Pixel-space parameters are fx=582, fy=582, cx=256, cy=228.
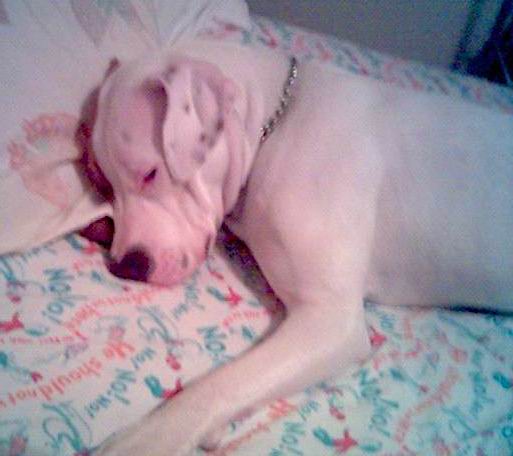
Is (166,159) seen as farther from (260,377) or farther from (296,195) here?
(260,377)

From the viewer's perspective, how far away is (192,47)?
1261 mm

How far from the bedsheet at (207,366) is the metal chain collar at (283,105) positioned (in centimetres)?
27

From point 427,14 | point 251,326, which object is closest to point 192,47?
point 251,326

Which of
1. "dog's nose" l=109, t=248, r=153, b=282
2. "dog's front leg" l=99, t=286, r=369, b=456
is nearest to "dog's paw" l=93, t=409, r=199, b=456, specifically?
"dog's front leg" l=99, t=286, r=369, b=456

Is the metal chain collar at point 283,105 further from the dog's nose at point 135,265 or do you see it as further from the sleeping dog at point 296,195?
the dog's nose at point 135,265

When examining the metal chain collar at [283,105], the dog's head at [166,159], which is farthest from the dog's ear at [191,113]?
the metal chain collar at [283,105]

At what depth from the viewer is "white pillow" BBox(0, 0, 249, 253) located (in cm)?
109

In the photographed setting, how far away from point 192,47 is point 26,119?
0.38 m

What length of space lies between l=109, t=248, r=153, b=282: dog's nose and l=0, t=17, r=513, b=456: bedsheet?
0.08 ft

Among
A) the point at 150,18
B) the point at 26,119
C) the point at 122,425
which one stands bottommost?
the point at 122,425

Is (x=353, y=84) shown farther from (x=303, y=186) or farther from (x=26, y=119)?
(x=26, y=119)

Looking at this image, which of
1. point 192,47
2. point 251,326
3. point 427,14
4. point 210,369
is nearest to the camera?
point 210,369

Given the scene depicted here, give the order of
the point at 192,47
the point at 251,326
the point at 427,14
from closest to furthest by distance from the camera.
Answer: the point at 251,326
the point at 192,47
the point at 427,14

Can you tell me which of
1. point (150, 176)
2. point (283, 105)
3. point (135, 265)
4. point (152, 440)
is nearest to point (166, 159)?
point (150, 176)
